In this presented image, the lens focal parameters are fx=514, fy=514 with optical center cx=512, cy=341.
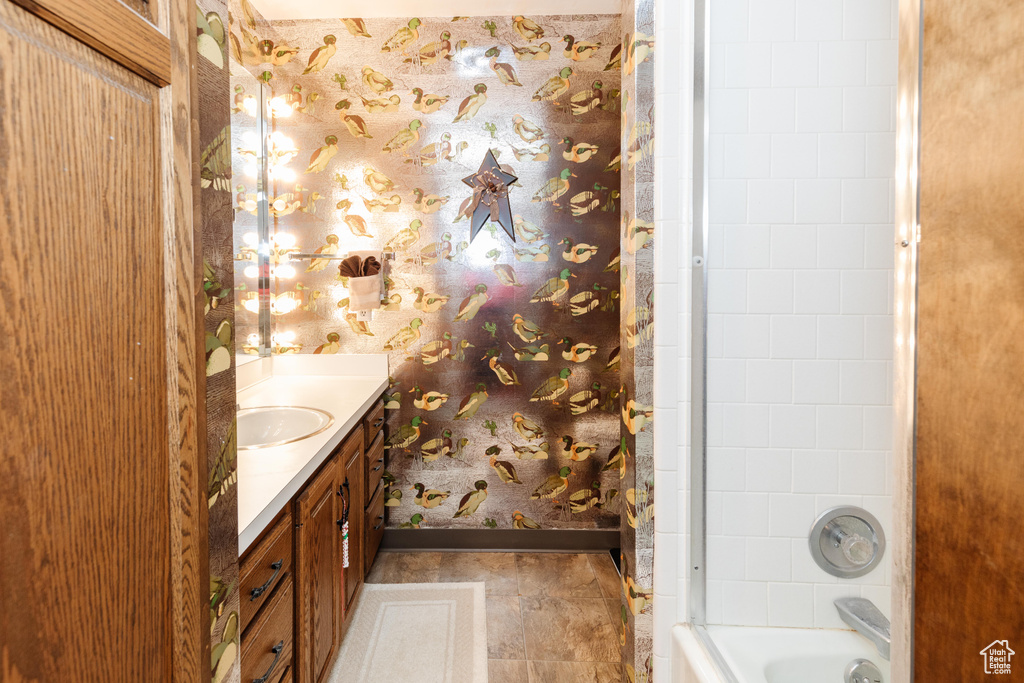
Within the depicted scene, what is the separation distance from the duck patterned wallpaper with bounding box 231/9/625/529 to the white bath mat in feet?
1.54

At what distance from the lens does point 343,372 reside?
263 cm

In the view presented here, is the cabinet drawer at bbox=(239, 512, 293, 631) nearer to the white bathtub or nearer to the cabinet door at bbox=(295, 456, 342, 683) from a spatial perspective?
the cabinet door at bbox=(295, 456, 342, 683)

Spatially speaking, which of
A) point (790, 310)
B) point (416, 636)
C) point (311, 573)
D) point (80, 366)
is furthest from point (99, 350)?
point (416, 636)

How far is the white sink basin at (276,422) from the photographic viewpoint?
6.20 feet

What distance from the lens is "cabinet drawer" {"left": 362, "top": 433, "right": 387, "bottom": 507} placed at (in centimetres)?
231

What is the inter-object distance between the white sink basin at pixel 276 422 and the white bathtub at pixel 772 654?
1337 millimetres

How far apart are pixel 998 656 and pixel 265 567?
1252 millimetres

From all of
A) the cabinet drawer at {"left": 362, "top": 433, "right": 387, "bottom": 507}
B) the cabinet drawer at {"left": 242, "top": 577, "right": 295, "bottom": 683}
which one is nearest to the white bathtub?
the cabinet drawer at {"left": 242, "top": 577, "right": 295, "bottom": 683}

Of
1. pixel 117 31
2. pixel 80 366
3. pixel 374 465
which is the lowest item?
pixel 374 465

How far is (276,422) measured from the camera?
1.99m

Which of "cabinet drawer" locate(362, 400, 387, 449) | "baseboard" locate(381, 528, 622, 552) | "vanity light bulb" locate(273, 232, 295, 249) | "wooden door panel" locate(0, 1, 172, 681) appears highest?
"vanity light bulb" locate(273, 232, 295, 249)

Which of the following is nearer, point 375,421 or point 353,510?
point 353,510

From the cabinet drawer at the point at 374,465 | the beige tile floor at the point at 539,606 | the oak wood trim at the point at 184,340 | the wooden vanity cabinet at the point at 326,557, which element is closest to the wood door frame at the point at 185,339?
the oak wood trim at the point at 184,340

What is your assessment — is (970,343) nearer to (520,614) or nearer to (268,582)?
(268,582)
